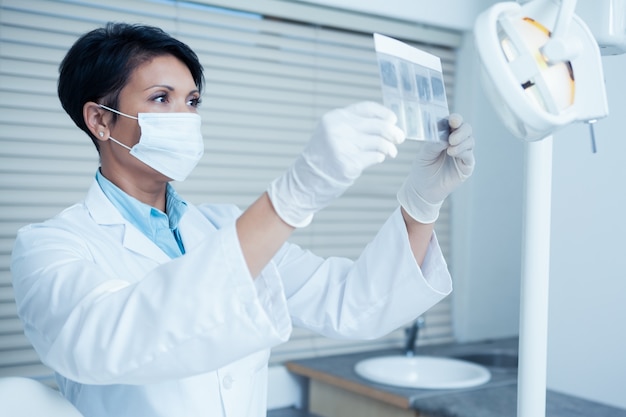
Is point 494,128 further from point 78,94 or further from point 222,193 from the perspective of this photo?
point 78,94

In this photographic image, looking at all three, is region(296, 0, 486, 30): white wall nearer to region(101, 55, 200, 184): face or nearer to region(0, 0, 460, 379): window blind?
region(0, 0, 460, 379): window blind

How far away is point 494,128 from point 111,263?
1793mm

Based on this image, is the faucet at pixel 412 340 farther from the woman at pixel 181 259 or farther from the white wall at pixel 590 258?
the woman at pixel 181 259

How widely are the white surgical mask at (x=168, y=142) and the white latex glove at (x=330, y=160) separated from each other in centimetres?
48

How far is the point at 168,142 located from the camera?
1.29m

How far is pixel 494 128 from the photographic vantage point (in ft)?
8.57

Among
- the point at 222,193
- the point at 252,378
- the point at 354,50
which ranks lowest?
the point at 252,378

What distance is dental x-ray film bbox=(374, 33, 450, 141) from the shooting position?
932mm

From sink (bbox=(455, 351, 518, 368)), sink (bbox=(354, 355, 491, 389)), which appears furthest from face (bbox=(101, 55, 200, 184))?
sink (bbox=(455, 351, 518, 368))

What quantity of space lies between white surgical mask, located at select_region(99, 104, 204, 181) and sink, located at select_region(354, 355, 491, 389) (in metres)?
0.99

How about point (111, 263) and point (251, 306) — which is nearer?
point (251, 306)

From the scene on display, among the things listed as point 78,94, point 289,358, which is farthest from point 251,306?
point 289,358

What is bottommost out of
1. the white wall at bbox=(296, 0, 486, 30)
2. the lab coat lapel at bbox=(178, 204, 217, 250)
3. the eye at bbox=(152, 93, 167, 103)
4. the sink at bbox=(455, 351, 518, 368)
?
the sink at bbox=(455, 351, 518, 368)

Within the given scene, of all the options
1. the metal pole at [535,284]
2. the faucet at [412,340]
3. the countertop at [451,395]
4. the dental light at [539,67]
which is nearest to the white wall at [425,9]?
the faucet at [412,340]
